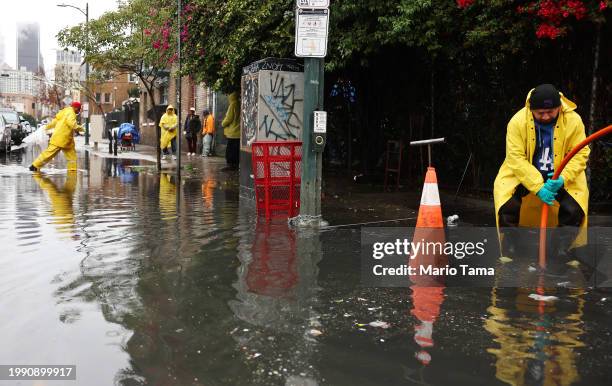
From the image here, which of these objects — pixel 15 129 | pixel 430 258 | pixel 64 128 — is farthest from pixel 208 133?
pixel 430 258

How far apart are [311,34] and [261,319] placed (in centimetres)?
449

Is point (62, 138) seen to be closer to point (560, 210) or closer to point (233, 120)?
point (233, 120)

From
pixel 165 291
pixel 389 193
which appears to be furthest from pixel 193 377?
pixel 389 193

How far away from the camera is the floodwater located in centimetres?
362

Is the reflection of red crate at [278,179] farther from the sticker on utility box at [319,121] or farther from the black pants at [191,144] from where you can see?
the black pants at [191,144]

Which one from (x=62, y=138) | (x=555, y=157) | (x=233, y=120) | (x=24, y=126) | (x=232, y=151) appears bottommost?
(x=232, y=151)

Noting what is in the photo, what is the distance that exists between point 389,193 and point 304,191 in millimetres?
4366

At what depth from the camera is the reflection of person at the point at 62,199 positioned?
28.0ft

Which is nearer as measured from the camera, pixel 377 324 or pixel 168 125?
pixel 377 324

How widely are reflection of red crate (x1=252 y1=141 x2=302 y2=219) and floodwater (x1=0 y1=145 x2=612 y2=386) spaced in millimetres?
1429

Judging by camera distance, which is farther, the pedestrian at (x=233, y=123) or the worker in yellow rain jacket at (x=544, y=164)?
the pedestrian at (x=233, y=123)

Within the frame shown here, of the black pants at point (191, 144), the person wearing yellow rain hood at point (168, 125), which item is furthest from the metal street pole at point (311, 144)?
the black pants at point (191, 144)

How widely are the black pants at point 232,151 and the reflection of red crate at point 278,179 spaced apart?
8420 millimetres

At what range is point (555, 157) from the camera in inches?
235
